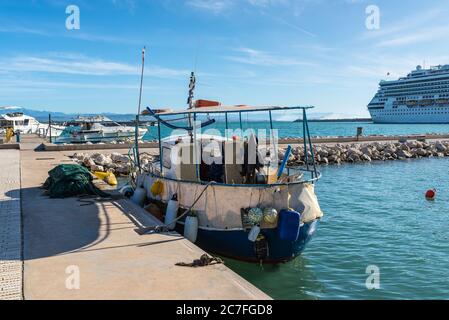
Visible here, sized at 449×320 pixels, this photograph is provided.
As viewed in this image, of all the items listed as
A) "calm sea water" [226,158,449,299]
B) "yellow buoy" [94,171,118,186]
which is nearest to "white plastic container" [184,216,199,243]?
"calm sea water" [226,158,449,299]

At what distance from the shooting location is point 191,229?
33.1 ft

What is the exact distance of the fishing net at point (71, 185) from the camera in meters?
13.6

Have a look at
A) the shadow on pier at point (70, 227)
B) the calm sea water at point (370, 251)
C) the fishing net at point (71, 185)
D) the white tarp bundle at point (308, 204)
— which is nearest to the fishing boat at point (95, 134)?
the calm sea water at point (370, 251)

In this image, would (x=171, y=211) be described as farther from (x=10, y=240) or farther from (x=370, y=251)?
(x=370, y=251)

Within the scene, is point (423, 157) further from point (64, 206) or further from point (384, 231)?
point (64, 206)

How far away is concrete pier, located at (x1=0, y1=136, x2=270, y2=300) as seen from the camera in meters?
6.45

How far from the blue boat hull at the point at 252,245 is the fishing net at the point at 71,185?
16.9 feet

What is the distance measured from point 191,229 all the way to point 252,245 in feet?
4.80

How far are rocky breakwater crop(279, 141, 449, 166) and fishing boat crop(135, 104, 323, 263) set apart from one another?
55.9ft

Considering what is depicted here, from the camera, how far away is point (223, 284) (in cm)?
679

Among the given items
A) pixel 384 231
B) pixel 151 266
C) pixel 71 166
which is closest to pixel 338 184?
pixel 384 231

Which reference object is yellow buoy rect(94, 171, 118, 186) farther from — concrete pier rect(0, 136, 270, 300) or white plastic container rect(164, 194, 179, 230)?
white plastic container rect(164, 194, 179, 230)

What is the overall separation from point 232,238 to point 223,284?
3007 mm

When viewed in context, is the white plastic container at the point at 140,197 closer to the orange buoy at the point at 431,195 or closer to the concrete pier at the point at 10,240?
the concrete pier at the point at 10,240
